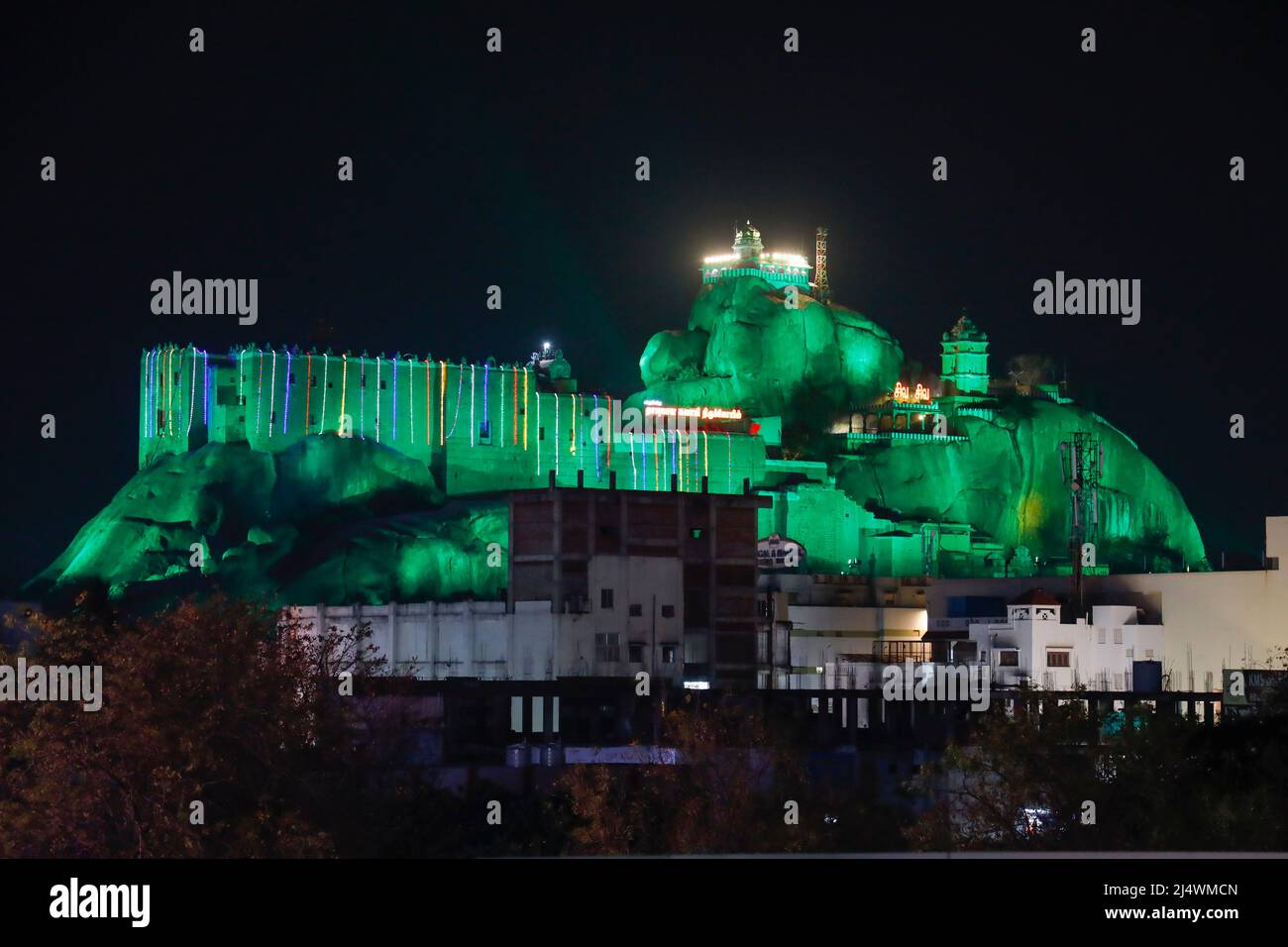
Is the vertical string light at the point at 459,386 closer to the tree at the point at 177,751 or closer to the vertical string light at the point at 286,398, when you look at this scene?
the vertical string light at the point at 286,398

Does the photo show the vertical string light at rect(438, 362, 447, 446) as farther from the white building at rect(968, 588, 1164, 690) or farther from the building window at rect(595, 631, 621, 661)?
the building window at rect(595, 631, 621, 661)

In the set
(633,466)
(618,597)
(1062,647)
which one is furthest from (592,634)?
(633,466)

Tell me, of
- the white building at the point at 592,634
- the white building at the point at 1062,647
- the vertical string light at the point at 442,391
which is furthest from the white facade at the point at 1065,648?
the vertical string light at the point at 442,391

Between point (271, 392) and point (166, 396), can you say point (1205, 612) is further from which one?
point (166, 396)

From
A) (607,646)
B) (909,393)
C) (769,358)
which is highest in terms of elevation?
(769,358)

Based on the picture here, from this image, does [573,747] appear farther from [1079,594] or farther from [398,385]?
[398,385]
